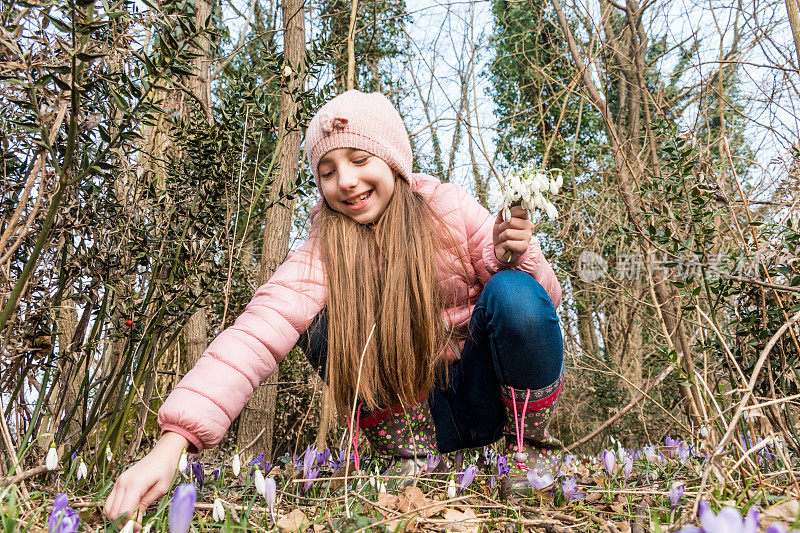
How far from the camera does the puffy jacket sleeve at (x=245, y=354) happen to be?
1.51 metres

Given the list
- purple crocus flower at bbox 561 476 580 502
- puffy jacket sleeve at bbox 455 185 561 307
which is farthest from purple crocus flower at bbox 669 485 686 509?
puffy jacket sleeve at bbox 455 185 561 307

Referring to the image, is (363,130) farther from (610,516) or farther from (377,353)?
(610,516)

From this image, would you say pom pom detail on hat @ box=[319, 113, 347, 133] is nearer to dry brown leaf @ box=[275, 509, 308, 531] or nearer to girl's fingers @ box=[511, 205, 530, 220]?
girl's fingers @ box=[511, 205, 530, 220]

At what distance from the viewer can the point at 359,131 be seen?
6.92 feet

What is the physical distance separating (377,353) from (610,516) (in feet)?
2.86

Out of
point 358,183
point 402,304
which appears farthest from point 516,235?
point 358,183

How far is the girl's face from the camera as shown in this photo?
2090mm

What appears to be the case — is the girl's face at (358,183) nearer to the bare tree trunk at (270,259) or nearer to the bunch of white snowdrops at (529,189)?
the bunch of white snowdrops at (529,189)

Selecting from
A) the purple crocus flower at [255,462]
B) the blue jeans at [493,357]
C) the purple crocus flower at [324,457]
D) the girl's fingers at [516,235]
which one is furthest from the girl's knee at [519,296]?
the purple crocus flower at [255,462]

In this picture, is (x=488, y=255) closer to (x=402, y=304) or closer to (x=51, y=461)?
(x=402, y=304)

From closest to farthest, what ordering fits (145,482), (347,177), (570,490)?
1. (145,482)
2. (570,490)
3. (347,177)

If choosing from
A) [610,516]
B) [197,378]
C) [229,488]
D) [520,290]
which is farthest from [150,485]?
[520,290]

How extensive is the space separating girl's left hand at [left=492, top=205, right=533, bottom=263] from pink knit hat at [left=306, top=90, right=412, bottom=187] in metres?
0.51

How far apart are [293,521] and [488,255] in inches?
46.4
